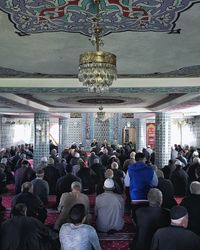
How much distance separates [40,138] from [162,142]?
14.4ft

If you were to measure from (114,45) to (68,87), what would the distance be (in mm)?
2311

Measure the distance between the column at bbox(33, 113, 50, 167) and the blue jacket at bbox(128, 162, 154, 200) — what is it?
25.0ft

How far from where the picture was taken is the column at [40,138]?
11820mm

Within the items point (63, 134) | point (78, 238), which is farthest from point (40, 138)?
point (78, 238)

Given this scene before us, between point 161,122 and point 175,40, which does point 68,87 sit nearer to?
point 175,40

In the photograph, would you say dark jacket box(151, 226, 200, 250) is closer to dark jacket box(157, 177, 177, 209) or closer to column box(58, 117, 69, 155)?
dark jacket box(157, 177, 177, 209)

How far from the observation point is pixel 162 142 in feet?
38.4

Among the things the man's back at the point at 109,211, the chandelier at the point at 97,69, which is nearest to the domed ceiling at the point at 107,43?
the chandelier at the point at 97,69

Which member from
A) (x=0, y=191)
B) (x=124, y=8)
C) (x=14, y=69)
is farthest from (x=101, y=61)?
(x=0, y=191)

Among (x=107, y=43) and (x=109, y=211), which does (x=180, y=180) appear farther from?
(x=107, y=43)

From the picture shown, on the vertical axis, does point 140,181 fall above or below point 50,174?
above

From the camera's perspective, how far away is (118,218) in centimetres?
441

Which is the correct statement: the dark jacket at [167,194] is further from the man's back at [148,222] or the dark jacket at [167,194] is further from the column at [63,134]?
the column at [63,134]

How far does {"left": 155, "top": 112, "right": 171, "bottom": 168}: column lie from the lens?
11.7 metres
